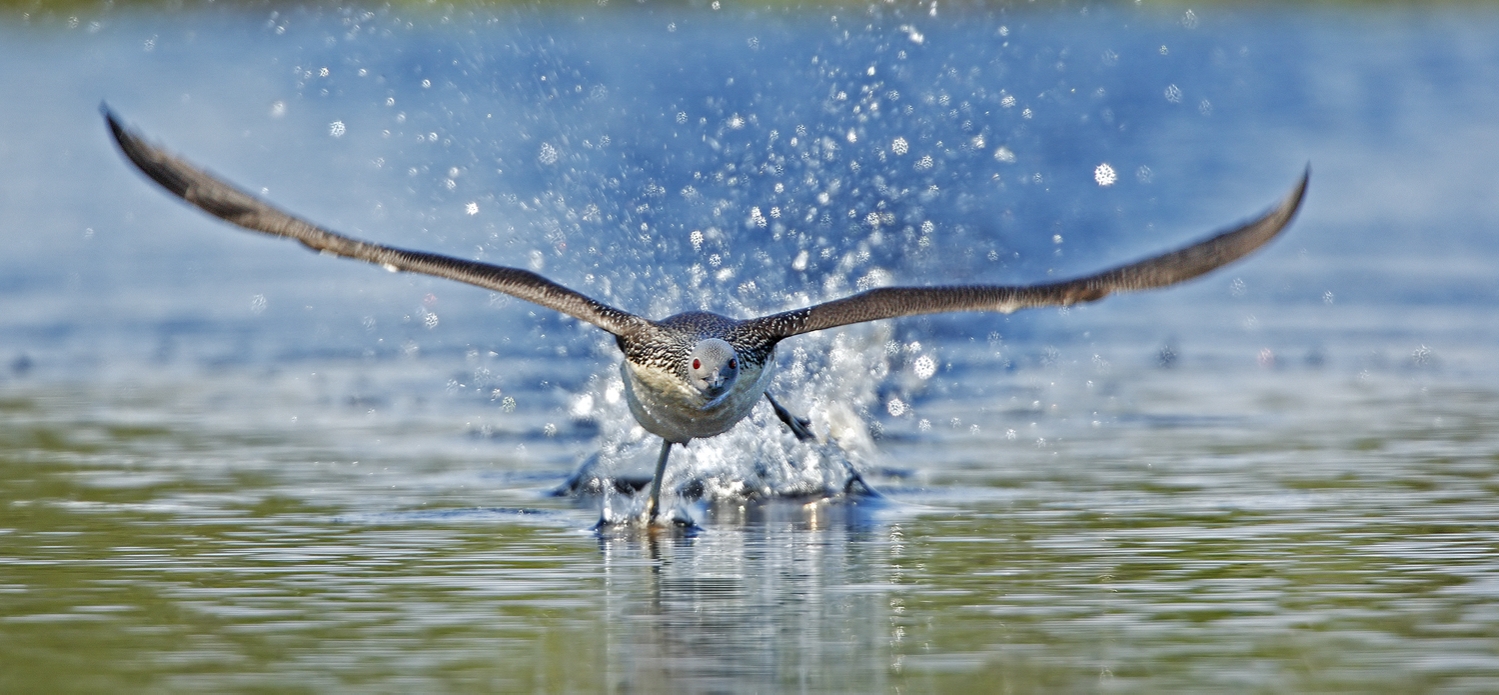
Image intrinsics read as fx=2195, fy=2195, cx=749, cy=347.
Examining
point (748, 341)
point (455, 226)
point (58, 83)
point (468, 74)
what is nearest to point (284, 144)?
point (468, 74)

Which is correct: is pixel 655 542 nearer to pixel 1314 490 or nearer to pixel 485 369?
pixel 1314 490

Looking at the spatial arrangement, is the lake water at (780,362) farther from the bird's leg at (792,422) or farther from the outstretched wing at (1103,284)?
the outstretched wing at (1103,284)

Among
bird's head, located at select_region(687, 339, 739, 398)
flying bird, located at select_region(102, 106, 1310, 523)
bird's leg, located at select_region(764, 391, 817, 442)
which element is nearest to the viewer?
flying bird, located at select_region(102, 106, 1310, 523)

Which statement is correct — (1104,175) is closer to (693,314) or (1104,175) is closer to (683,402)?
(693,314)

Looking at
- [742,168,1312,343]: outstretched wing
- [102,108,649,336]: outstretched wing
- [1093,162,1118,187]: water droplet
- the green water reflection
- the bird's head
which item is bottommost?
the green water reflection

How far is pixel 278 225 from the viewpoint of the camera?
1042cm

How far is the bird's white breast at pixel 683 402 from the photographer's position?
10.8 metres

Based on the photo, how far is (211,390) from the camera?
1528 cm

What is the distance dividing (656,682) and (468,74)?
75.2ft

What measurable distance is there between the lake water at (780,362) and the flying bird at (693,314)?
62 centimetres

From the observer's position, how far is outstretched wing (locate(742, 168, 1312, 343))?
957cm

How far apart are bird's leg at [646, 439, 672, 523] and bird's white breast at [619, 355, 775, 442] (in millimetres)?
88

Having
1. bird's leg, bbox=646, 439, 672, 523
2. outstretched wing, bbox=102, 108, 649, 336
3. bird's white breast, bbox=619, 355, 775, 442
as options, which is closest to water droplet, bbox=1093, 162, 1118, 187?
bird's leg, bbox=646, 439, 672, 523

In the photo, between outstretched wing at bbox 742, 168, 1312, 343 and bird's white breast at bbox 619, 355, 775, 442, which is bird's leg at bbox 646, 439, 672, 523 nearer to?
bird's white breast at bbox 619, 355, 775, 442
